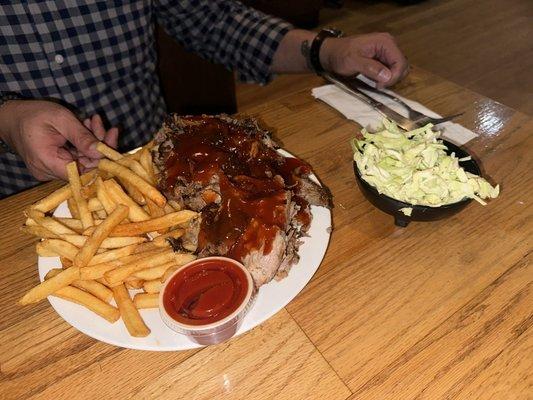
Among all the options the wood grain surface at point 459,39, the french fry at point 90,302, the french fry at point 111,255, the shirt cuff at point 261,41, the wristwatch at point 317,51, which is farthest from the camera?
the wood grain surface at point 459,39

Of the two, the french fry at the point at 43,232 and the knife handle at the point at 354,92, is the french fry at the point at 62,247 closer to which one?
the french fry at the point at 43,232

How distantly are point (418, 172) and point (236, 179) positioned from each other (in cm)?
75

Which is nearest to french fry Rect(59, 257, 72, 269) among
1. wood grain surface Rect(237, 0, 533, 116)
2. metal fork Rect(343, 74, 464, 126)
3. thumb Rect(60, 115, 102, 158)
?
thumb Rect(60, 115, 102, 158)

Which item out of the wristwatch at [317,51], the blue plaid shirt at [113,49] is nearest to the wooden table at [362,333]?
the blue plaid shirt at [113,49]

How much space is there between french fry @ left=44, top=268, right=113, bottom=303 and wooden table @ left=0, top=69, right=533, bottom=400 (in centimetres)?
16

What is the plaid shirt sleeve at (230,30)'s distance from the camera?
9.86 ft

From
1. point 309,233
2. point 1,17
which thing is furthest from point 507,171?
point 1,17

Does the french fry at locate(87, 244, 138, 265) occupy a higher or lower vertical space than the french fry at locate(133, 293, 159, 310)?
higher

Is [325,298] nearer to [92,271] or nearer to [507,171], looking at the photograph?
[92,271]

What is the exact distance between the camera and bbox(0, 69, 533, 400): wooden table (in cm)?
142

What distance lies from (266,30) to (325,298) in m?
2.06

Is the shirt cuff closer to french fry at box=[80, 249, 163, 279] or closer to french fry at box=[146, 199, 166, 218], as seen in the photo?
french fry at box=[146, 199, 166, 218]

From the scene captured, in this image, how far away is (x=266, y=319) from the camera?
59.7 inches

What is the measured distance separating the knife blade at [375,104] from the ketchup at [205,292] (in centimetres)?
138
